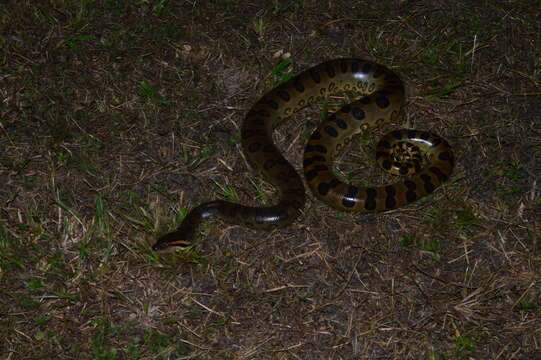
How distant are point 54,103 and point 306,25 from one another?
13.3ft

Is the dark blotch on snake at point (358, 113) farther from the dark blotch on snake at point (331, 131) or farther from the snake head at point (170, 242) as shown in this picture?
the snake head at point (170, 242)

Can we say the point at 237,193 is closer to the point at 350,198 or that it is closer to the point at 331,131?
the point at 350,198

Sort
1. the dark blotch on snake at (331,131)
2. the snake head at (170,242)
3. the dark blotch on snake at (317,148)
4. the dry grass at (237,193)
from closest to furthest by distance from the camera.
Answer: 1. the dry grass at (237,193)
2. the snake head at (170,242)
3. the dark blotch on snake at (317,148)
4. the dark blotch on snake at (331,131)

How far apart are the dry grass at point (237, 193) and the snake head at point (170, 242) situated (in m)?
0.15

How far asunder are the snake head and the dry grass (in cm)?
15

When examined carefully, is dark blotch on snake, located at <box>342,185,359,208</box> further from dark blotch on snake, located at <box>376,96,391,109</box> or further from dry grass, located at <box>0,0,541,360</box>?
dark blotch on snake, located at <box>376,96,391,109</box>

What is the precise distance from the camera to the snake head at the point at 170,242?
627 centimetres

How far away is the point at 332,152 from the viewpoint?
24.5ft

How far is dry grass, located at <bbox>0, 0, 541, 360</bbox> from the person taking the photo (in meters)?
5.90

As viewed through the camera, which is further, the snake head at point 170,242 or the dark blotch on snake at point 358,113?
the dark blotch on snake at point 358,113

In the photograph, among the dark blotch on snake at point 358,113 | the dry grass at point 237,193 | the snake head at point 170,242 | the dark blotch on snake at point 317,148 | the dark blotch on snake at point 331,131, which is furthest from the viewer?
the dark blotch on snake at point 358,113

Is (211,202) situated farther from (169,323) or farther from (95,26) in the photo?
(95,26)

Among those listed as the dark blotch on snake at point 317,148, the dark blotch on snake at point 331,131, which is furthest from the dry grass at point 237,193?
the dark blotch on snake at point 331,131

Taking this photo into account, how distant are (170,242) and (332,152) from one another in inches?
101
